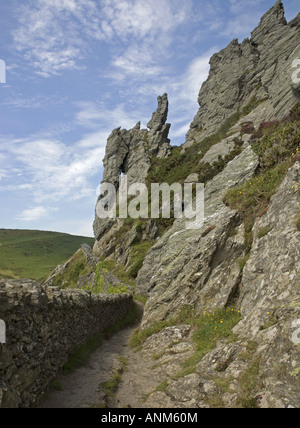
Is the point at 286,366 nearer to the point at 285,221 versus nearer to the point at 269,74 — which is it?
the point at 285,221

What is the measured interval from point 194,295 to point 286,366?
8.87 metres

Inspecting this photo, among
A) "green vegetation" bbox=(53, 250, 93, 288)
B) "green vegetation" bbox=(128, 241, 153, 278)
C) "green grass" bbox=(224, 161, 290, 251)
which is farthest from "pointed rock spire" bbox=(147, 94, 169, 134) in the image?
"green grass" bbox=(224, 161, 290, 251)

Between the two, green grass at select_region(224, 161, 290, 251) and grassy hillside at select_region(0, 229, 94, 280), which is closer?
green grass at select_region(224, 161, 290, 251)

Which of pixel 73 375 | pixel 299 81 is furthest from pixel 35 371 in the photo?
pixel 299 81

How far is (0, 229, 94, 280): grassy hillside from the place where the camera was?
8419 centimetres

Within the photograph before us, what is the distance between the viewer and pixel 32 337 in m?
8.88

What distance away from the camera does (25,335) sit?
27.4ft

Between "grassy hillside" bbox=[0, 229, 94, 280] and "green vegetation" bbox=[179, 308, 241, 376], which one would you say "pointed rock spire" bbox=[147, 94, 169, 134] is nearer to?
"grassy hillside" bbox=[0, 229, 94, 280]

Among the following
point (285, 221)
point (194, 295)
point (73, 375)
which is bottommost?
point (73, 375)

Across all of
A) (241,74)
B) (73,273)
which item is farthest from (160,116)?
(73,273)

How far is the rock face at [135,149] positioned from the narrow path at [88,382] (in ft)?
167

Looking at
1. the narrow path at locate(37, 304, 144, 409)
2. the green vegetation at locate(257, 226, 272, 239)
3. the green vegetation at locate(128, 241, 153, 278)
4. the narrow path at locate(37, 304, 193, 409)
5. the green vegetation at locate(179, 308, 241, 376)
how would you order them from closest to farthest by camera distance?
1. the narrow path at locate(37, 304, 144, 409)
2. the narrow path at locate(37, 304, 193, 409)
3. the green vegetation at locate(179, 308, 241, 376)
4. the green vegetation at locate(257, 226, 272, 239)
5. the green vegetation at locate(128, 241, 153, 278)

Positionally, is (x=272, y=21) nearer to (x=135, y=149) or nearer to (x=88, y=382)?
(x=135, y=149)

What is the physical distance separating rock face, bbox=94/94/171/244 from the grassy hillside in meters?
31.5
